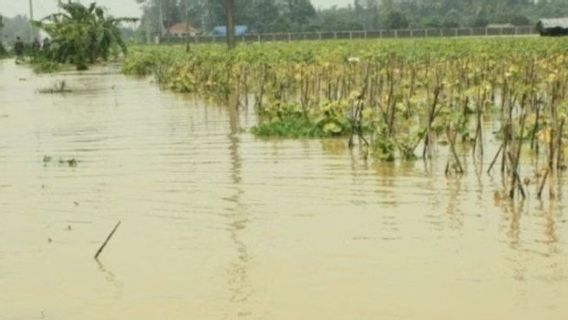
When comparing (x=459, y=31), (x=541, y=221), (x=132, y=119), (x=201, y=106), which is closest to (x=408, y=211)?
(x=541, y=221)

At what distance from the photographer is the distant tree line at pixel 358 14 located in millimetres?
80438

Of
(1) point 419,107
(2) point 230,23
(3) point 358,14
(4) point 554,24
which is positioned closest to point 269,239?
(1) point 419,107

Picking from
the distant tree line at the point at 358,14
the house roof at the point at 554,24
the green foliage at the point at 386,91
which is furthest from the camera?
the distant tree line at the point at 358,14

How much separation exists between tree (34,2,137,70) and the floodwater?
2793 centimetres

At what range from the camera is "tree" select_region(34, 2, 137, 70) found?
3919 centimetres

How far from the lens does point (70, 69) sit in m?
41.4

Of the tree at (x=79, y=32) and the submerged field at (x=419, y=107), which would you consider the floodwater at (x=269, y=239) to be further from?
the tree at (x=79, y=32)

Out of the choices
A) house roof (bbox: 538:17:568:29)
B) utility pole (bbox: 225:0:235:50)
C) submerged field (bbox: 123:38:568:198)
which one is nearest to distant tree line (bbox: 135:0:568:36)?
house roof (bbox: 538:17:568:29)

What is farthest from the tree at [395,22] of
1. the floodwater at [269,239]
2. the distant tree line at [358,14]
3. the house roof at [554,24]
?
the floodwater at [269,239]

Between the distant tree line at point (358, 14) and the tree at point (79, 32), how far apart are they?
3538 cm

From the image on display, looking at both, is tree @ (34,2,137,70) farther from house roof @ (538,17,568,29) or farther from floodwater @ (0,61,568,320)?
floodwater @ (0,61,568,320)

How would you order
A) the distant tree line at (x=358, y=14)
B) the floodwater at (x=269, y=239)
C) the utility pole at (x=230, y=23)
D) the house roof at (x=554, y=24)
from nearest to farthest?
the floodwater at (x=269, y=239)
the utility pole at (x=230, y=23)
the house roof at (x=554, y=24)
the distant tree line at (x=358, y=14)

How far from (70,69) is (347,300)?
37.1 metres

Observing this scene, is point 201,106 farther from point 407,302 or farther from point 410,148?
point 407,302
